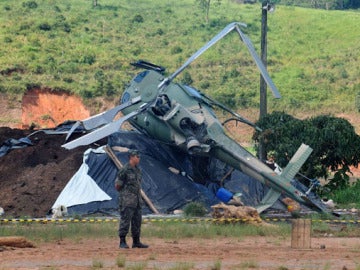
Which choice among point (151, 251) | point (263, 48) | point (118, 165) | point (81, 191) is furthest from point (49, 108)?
point (151, 251)

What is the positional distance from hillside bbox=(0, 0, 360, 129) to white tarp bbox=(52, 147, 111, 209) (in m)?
33.4

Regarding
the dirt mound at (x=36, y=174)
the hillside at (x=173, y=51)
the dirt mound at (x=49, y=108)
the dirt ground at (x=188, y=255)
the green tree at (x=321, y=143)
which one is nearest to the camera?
the dirt ground at (x=188, y=255)

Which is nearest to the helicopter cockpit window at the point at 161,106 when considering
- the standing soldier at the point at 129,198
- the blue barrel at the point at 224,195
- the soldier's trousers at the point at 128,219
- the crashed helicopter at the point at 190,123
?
the crashed helicopter at the point at 190,123

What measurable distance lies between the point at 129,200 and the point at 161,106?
10.7m

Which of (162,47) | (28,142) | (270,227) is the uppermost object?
(162,47)

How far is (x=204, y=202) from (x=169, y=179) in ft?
4.08

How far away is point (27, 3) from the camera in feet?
292

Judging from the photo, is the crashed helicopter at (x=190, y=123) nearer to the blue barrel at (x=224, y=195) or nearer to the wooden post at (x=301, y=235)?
the blue barrel at (x=224, y=195)

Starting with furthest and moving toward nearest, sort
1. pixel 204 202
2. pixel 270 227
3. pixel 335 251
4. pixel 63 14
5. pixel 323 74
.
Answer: pixel 63 14
pixel 323 74
pixel 204 202
pixel 270 227
pixel 335 251

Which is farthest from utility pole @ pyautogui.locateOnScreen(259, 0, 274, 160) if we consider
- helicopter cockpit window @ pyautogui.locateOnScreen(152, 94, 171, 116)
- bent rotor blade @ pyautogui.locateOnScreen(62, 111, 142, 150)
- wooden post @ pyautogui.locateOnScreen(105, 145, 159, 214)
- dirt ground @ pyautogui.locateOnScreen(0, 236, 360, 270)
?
dirt ground @ pyautogui.locateOnScreen(0, 236, 360, 270)

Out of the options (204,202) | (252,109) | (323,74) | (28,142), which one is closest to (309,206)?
(204,202)

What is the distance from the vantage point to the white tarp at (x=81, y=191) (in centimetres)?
2672

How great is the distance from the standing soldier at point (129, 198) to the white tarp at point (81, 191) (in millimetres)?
8594

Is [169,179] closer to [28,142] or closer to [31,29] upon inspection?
[28,142]
